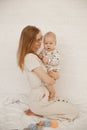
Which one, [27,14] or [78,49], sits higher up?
[27,14]

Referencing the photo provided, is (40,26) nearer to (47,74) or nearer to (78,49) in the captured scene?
(78,49)

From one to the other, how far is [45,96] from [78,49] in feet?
2.52

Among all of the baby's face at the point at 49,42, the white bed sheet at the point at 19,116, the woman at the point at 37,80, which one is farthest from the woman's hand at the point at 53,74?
the white bed sheet at the point at 19,116

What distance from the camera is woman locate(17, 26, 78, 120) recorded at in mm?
2453

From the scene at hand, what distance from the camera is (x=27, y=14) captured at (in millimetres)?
3137

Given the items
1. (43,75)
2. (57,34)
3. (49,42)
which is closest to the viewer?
(43,75)

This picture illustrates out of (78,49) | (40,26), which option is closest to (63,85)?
(78,49)

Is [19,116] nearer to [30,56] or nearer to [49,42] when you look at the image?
[30,56]

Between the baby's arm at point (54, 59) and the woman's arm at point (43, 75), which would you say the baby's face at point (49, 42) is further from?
the woman's arm at point (43, 75)

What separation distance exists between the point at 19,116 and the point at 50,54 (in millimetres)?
571

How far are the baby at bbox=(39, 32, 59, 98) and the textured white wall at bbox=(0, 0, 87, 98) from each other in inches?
20.1

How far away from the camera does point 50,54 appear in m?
2.58

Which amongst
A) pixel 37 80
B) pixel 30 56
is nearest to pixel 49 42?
pixel 30 56

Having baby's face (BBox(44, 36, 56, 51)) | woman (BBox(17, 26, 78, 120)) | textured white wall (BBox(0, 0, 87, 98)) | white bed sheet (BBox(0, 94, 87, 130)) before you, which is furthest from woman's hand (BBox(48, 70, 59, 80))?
textured white wall (BBox(0, 0, 87, 98))
